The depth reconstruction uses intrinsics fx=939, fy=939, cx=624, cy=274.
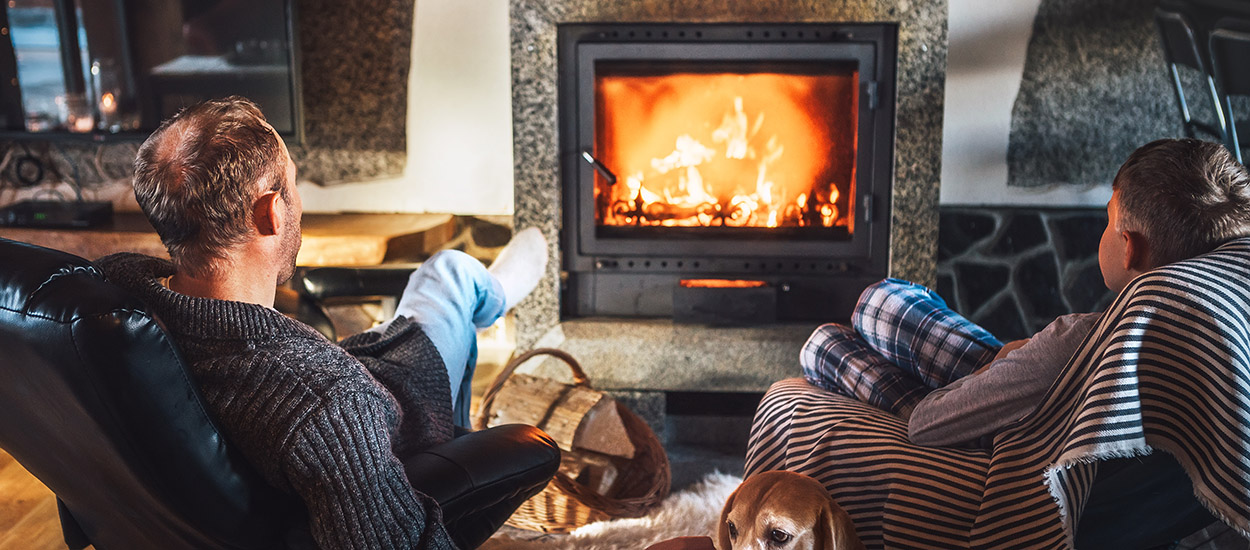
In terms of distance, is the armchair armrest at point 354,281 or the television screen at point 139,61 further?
the television screen at point 139,61

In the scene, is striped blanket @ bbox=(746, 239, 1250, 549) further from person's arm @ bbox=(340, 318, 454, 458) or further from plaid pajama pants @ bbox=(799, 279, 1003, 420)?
person's arm @ bbox=(340, 318, 454, 458)

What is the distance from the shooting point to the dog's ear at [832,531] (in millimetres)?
1146

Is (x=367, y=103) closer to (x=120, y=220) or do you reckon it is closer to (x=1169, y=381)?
(x=120, y=220)

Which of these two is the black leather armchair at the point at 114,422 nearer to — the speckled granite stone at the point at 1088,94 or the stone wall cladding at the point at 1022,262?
the stone wall cladding at the point at 1022,262

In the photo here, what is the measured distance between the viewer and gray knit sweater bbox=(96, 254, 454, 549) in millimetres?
1136

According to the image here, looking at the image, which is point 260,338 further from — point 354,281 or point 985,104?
point 985,104

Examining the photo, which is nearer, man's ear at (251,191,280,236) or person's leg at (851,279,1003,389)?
man's ear at (251,191,280,236)

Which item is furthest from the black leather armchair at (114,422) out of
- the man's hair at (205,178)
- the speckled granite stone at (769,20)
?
the speckled granite stone at (769,20)

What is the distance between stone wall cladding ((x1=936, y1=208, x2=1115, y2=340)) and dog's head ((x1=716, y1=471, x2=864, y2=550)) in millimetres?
1787

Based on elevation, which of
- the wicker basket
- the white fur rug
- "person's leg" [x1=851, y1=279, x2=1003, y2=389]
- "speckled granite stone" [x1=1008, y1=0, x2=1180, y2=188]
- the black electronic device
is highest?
"speckled granite stone" [x1=1008, y1=0, x2=1180, y2=188]

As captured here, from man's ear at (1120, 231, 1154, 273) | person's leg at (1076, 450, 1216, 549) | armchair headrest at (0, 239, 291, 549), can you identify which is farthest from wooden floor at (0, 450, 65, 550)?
man's ear at (1120, 231, 1154, 273)

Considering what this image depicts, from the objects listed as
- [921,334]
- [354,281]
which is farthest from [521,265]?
[921,334]

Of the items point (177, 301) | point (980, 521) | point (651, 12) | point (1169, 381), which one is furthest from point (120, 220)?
point (1169, 381)

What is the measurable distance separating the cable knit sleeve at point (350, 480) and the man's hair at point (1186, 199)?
3.46ft
